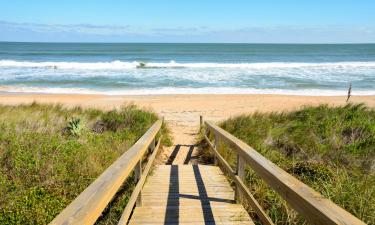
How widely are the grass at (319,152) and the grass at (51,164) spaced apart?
1950 mm

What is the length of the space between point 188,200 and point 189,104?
14.8m

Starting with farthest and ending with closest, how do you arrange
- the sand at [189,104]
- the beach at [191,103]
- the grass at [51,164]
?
the beach at [191,103] → the sand at [189,104] → the grass at [51,164]

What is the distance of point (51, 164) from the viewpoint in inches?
241

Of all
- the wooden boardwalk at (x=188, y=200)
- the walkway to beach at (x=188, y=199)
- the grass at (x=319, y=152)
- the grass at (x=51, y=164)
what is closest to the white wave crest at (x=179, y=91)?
the grass at (x=319, y=152)

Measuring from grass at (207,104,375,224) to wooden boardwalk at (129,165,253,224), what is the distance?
1.60 ft

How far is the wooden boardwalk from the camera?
398 cm

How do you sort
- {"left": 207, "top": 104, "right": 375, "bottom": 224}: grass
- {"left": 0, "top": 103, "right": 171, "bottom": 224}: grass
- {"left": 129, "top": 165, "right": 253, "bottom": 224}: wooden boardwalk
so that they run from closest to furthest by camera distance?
{"left": 129, "top": 165, "right": 253, "bottom": 224}: wooden boardwalk
{"left": 207, "top": 104, "right": 375, "bottom": 224}: grass
{"left": 0, "top": 103, "right": 171, "bottom": 224}: grass

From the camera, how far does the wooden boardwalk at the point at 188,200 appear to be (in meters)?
3.98

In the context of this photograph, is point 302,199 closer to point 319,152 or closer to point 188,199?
point 188,199

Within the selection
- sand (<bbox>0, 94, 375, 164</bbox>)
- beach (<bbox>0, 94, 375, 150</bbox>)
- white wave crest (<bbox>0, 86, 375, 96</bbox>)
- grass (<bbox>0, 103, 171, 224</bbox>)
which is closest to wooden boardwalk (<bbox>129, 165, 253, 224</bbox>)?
grass (<bbox>0, 103, 171, 224</bbox>)

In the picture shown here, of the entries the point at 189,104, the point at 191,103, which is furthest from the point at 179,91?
the point at 189,104

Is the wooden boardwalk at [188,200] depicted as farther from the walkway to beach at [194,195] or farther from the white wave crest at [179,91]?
the white wave crest at [179,91]

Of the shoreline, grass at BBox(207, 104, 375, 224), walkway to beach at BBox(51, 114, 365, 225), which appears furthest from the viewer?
the shoreline

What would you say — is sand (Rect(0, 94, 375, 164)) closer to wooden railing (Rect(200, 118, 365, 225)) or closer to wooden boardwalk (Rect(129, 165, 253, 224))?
wooden boardwalk (Rect(129, 165, 253, 224))
